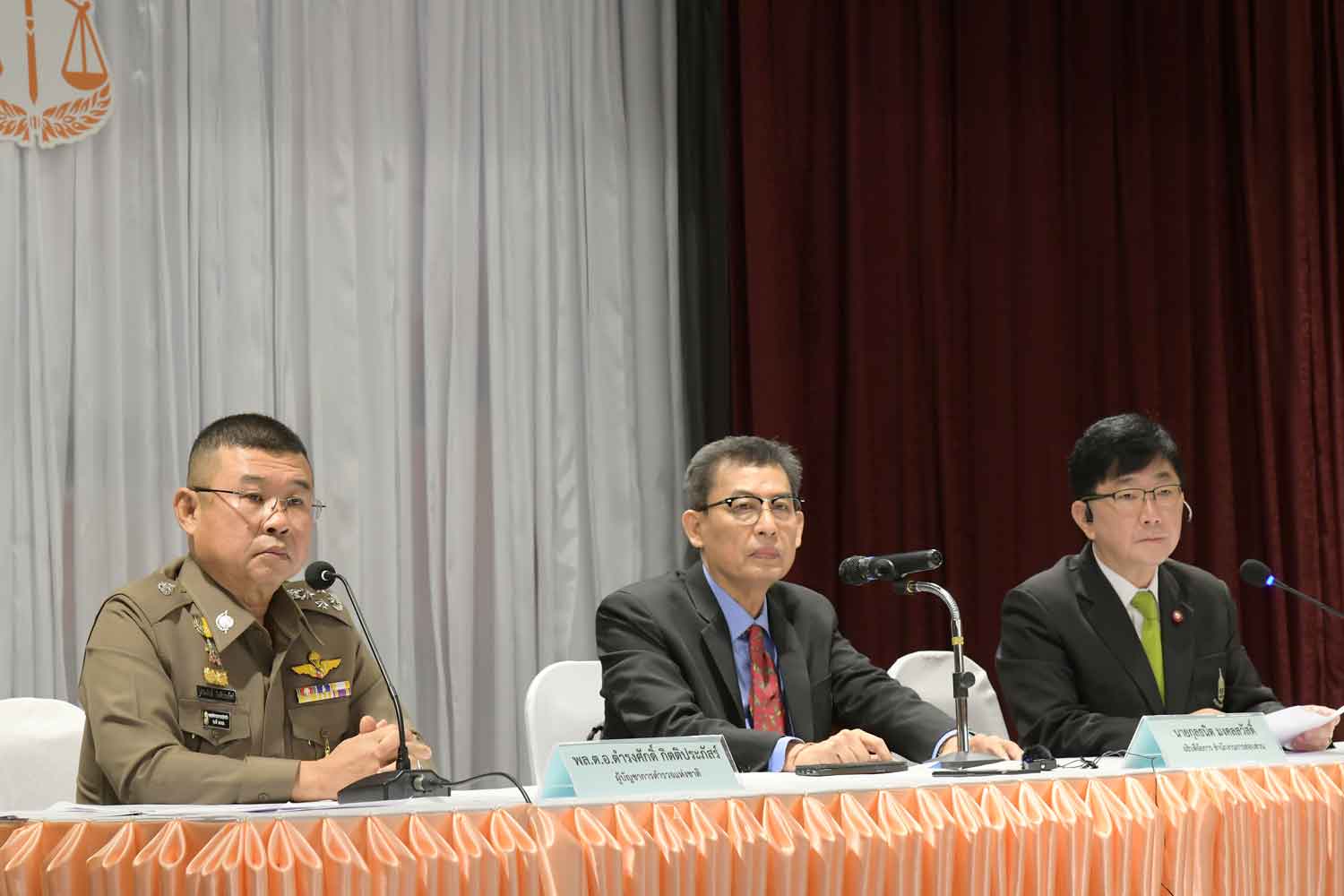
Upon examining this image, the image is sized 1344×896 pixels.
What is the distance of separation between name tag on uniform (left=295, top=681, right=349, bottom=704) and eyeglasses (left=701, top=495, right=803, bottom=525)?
2.72 feet

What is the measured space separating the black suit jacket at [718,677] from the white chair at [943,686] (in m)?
0.34

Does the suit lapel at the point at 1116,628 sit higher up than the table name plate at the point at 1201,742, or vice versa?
the suit lapel at the point at 1116,628

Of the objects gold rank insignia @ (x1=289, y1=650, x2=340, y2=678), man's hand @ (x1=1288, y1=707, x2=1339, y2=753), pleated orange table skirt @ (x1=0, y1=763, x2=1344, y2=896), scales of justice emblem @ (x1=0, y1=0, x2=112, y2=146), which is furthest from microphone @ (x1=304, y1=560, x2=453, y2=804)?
scales of justice emblem @ (x1=0, y1=0, x2=112, y2=146)

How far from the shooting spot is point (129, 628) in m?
2.53

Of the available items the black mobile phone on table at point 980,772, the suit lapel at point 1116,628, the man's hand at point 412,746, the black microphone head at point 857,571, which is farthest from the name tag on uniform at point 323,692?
the suit lapel at point 1116,628

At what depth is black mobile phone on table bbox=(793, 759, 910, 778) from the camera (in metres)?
2.41

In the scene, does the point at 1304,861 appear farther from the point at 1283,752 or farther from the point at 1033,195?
the point at 1033,195

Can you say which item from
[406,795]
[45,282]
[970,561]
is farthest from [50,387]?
[970,561]

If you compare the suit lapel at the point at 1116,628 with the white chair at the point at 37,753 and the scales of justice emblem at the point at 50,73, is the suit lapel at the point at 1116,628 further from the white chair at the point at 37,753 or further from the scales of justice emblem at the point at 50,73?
the scales of justice emblem at the point at 50,73

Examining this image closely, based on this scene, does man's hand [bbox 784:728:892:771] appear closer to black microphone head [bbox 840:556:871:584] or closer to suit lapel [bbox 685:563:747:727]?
black microphone head [bbox 840:556:871:584]

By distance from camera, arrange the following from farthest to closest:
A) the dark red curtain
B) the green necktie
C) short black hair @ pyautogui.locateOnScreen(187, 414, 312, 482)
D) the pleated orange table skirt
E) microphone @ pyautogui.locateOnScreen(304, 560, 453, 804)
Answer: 1. the dark red curtain
2. the green necktie
3. short black hair @ pyautogui.locateOnScreen(187, 414, 312, 482)
4. microphone @ pyautogui.locateOnScreen(304, 560, 453, 804)
5. the pleated orange table skirt

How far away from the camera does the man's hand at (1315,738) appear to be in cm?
272

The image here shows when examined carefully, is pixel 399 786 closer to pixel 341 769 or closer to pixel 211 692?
pixel 341 769

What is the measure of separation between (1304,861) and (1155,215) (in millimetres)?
2906
